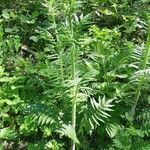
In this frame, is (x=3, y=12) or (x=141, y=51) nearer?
(x=141, y=51)

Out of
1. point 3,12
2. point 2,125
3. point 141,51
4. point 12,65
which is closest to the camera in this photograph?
point 141,51

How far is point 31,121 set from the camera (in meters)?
3.26

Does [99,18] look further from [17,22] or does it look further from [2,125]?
[2,125]

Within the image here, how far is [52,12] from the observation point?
297 cm

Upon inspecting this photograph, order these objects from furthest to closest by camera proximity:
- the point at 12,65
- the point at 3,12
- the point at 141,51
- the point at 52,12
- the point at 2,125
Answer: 1. the point at 3,12
2. the point at 12,65
3. the point at 2,125
4. the point at 141,51
5. the point at 52,12

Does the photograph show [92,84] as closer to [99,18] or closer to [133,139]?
[133,139]

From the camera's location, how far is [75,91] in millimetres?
2932

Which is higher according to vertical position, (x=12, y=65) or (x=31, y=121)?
(x=12, y=65)


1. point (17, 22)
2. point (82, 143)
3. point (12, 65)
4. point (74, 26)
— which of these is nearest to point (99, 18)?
point (17, 22)

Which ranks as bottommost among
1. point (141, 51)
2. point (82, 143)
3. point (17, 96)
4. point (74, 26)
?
point (82, 143)

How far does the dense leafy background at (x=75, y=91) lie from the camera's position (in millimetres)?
2982

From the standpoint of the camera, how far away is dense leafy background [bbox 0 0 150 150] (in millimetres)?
2982

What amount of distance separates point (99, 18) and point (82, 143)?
179 centimetres

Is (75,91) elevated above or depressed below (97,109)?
above
